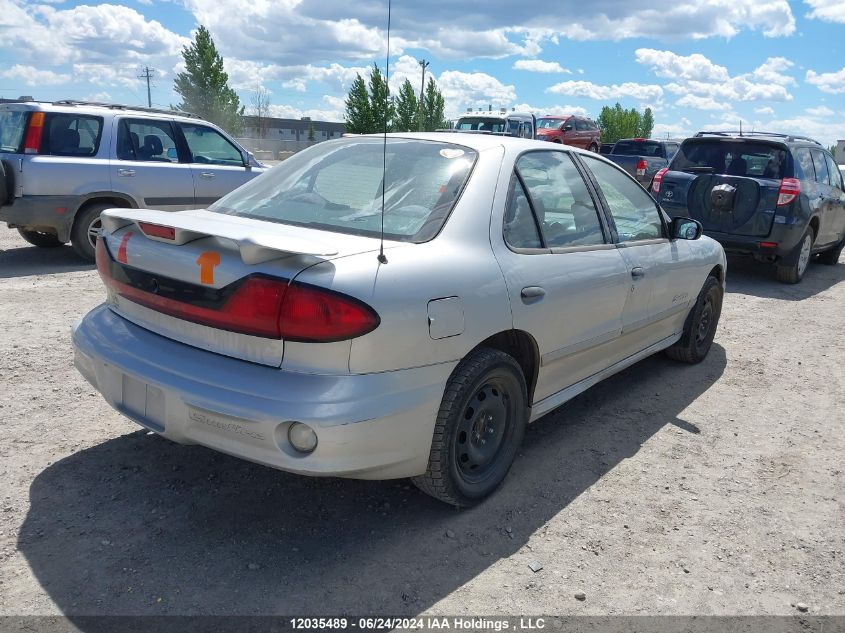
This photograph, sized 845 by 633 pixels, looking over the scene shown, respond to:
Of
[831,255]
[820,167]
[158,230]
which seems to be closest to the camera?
[158,230]

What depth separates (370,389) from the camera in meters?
2.56

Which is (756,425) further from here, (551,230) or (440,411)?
(440,411)

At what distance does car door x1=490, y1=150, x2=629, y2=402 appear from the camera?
10.6 feet

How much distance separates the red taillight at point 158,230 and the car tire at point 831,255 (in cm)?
1059

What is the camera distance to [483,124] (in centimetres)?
2388

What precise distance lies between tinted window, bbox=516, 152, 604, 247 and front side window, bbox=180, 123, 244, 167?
20.8ft

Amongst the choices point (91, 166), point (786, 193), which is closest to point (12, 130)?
point (91, 166)

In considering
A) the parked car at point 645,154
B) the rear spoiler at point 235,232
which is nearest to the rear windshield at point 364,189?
the rear spoiler at point 235,232

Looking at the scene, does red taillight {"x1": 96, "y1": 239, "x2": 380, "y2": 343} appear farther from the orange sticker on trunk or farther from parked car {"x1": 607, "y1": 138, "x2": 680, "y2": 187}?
parked car {"x1": 607, "y1": 138, "x2": 680, "y2": 187}

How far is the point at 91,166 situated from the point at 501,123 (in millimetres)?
17421

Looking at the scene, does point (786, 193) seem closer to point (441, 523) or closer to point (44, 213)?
point (441, 523)

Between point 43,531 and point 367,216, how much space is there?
1875 millimetres

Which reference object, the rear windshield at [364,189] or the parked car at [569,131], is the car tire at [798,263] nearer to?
the rear windshield at [364,189]

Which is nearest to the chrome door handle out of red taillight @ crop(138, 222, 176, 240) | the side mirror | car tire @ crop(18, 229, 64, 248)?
red taillight @ crop(138, 222, 176, 240)
